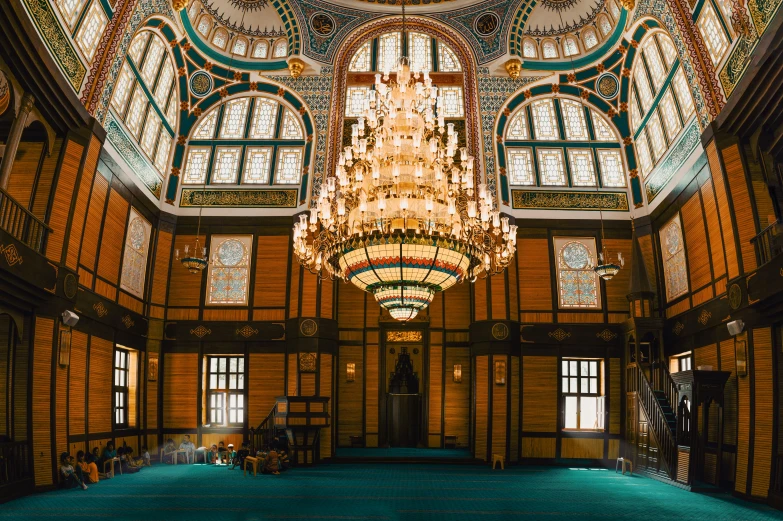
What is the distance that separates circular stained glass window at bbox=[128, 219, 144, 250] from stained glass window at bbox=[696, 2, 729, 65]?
1089 centimetres

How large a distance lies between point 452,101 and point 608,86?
3.59m

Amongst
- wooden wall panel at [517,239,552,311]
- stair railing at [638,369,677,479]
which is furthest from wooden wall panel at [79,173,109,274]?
stair railing at [638,369,677,479]

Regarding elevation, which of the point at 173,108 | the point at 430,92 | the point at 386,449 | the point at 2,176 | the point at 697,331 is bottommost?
the point at 386,449

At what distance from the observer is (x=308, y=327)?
43.7 feet

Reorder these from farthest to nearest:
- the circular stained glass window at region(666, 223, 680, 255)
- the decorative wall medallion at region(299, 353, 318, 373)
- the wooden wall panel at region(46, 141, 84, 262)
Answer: the decorative wall medallion at region(299, 353, 318, 373)
the circular stained glass window at region(666, 223, 680, 255)
the wooden wall panel at region(46, 141, 84, 262)

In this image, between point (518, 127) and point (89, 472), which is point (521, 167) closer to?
point (518, 127)

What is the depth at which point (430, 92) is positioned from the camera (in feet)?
29.2

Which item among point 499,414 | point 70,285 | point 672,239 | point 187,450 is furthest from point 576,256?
point 70,285

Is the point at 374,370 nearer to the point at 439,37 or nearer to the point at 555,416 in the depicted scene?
the point at 555,416

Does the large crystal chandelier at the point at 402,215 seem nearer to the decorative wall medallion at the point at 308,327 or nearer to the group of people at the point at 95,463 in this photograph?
the group of people at the point at 95,463

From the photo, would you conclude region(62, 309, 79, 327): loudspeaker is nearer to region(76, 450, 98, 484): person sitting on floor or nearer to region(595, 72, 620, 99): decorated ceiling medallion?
region(76, 450, 98, 484): person sitting on floor

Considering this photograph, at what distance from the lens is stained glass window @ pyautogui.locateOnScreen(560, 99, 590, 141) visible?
1485cm

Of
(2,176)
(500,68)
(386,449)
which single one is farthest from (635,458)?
(2,176)

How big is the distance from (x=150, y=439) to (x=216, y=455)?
5.34 ft
